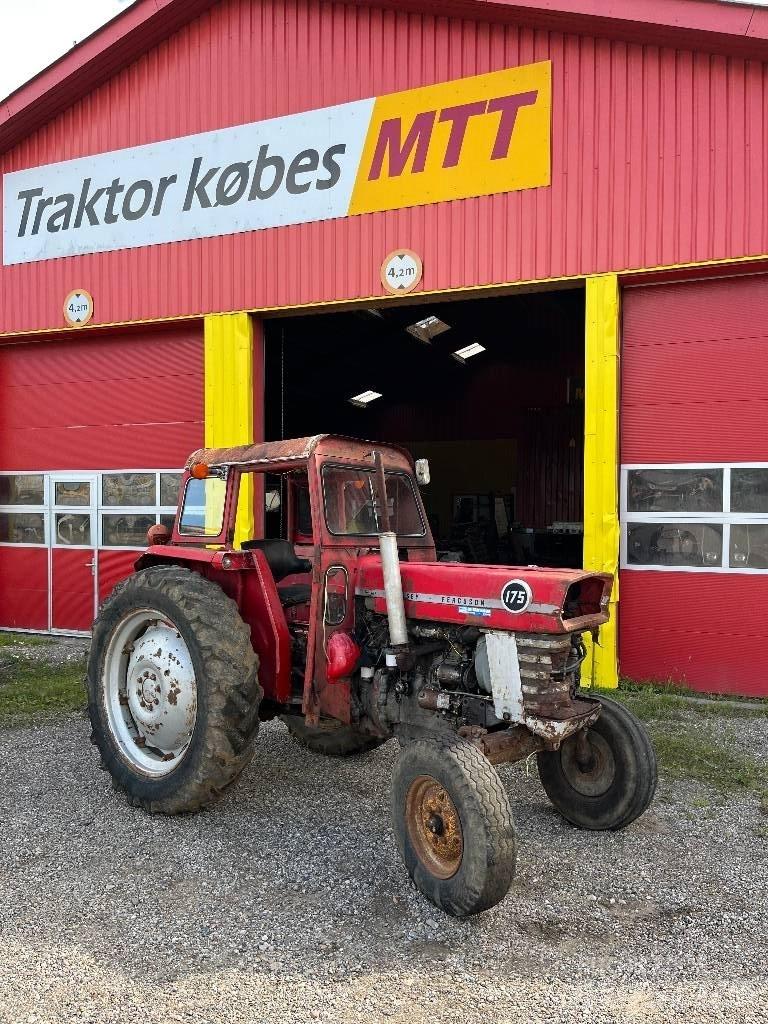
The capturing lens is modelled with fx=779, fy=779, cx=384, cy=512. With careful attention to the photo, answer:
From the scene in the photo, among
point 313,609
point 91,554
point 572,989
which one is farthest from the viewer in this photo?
point 91,554

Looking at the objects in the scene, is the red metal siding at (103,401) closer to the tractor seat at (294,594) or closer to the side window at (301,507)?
the side window at (301,507)

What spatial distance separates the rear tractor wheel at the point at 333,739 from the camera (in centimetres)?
466

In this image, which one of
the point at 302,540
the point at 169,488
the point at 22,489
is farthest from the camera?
the point at 22,489

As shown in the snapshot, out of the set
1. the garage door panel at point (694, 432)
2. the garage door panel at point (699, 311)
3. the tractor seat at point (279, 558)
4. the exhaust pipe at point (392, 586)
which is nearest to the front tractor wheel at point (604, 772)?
the exhaust pipe at point (392, 586)

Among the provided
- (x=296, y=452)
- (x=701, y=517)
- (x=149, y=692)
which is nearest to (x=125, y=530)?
(x=149, y=692)

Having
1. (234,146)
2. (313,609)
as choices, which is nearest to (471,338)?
(234,146)

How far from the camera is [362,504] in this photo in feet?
13.6

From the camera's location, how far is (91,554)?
9336 millimetres

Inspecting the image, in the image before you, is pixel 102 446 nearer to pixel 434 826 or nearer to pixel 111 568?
pixel 111 568

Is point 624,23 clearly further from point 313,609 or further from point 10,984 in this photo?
point 10,984

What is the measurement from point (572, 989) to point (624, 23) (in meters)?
7.00

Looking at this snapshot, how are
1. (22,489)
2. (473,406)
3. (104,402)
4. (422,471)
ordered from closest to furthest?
(422,471)
(104,402)
(22,489)
(473,406)

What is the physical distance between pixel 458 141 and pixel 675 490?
3.77m

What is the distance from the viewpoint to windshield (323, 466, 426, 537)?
13.1ft
